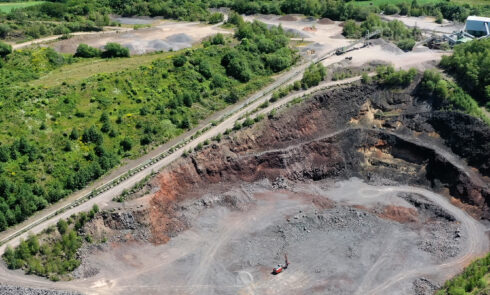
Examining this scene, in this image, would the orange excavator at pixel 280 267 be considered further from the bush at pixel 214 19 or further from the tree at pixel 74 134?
the bush at pixel 214 19

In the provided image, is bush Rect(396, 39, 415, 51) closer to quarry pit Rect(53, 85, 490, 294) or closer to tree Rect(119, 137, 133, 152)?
quarry pit Rect(53, 85, 490, 294)

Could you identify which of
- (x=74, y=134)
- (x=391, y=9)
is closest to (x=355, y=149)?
(x=74, y=134)

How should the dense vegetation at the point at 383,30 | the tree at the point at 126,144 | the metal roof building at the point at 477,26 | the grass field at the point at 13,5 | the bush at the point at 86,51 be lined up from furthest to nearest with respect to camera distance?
the grass field at the point at 13,5 → the metal roof building at the point at 477,26 → the dense vegetation at the point at 383,30 → the bush at the point at 86,51 → the tree at the point at 126,144

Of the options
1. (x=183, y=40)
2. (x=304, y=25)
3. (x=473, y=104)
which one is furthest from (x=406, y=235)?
(x=304, y=25)

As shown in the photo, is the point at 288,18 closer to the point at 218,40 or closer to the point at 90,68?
the point at 218,40

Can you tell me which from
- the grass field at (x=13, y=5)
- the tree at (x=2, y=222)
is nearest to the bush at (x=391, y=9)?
the grass field at (x=13, y=5)
